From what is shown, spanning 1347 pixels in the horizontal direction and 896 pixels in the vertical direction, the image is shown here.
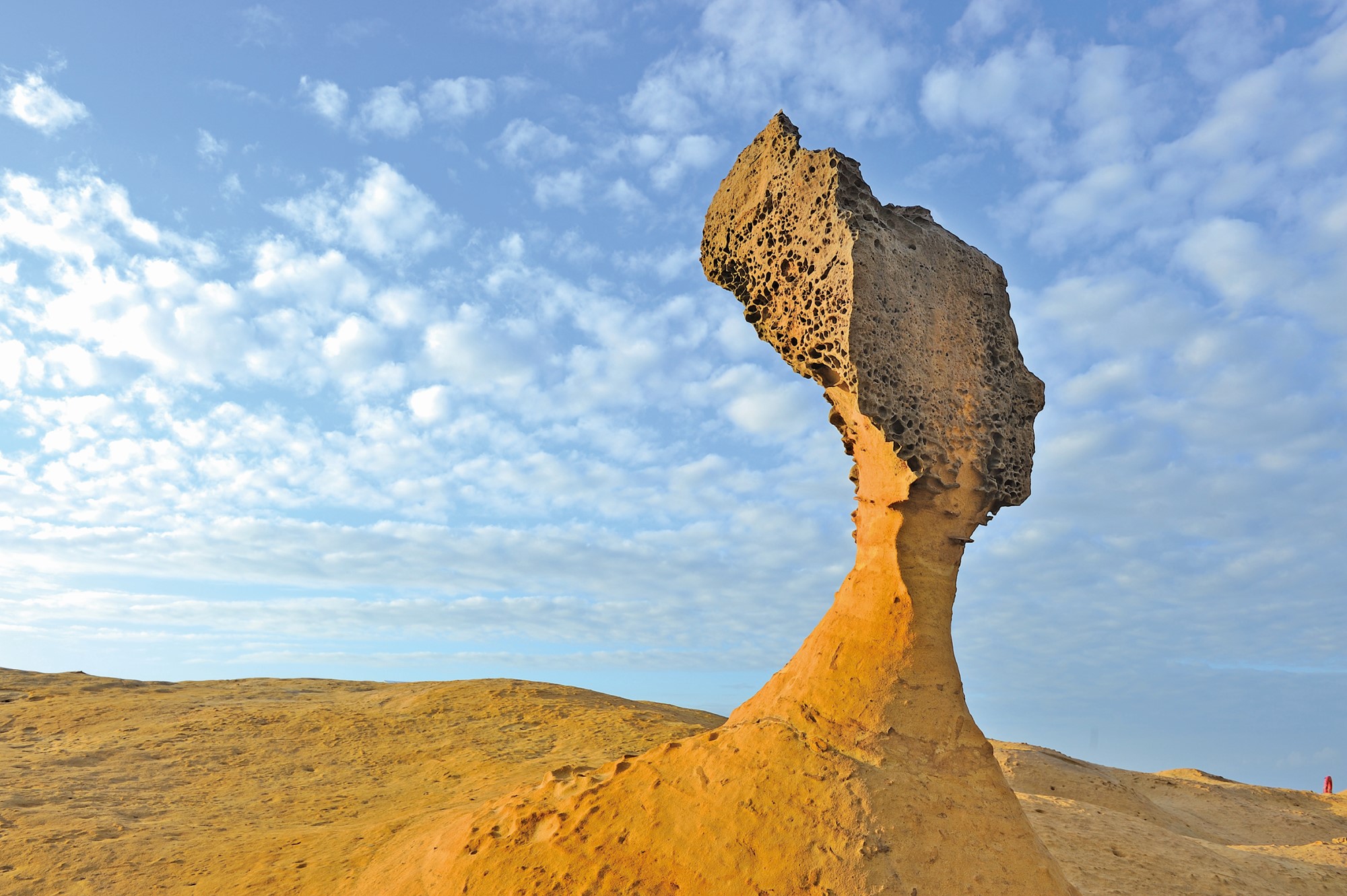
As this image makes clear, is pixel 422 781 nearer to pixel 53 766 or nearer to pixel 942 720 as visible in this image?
pixel 53 766

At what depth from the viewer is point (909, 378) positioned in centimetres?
610

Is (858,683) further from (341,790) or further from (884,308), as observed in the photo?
(341,790)

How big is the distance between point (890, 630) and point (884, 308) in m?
2.19

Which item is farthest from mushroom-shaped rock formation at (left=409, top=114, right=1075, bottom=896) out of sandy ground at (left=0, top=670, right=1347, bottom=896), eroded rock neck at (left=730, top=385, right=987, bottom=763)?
sandy ground at (left=0, top=670, right=1347, bottom=896)

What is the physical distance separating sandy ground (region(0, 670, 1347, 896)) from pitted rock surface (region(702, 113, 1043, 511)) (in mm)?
4142

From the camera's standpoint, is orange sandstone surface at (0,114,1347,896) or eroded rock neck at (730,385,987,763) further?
eroded rock neck at (730,385,987,763)

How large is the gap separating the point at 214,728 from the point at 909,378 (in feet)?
36.1

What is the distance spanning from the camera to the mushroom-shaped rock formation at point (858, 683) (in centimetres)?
540

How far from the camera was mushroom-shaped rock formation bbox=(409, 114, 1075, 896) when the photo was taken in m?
5.40

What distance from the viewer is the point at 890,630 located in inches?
238

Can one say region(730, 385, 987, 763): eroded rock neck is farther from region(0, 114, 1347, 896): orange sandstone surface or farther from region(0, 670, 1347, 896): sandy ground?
region(0, 670, 1347, 896): sandy ground

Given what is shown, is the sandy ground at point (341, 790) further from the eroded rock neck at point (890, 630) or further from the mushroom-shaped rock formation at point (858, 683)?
the eroded rock neck at point (890, 630)

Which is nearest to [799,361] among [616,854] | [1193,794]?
[616,854]

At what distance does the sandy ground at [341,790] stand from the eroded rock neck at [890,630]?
9.96 feet
